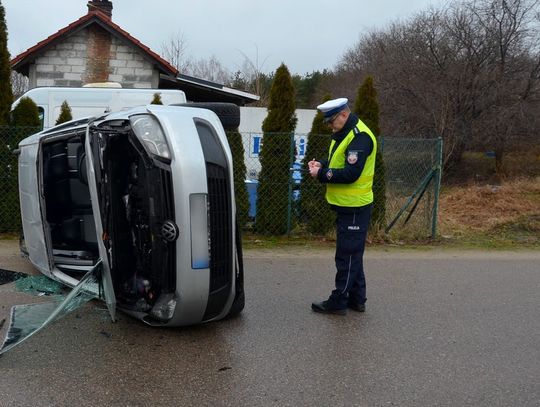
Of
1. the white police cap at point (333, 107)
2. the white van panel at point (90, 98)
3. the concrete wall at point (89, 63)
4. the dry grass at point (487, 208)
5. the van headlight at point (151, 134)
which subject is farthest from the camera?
the concrete wall at point (89, 63)

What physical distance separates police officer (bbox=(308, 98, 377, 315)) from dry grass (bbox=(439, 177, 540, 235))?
5.29 metres

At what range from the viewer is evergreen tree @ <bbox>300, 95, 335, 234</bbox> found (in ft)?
28.2

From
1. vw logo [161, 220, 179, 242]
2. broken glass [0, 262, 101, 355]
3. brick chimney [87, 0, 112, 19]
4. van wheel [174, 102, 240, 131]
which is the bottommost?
broken glass [0, 262, 101, 355]

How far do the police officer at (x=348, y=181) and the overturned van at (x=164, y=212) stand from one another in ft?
3.08

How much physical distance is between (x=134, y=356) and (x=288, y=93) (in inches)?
231

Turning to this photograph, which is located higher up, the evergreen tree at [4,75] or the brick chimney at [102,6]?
the brick chimney at [102,6]

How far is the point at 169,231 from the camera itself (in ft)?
12.2

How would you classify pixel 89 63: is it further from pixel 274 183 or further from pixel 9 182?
pixel 274 183

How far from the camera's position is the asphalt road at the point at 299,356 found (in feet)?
10.9

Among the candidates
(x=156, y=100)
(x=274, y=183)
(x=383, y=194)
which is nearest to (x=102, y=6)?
(x=156, y=100)

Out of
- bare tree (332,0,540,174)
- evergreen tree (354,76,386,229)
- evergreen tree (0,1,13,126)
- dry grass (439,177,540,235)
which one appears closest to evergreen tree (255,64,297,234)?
evergreen tree (354,76,386,229)

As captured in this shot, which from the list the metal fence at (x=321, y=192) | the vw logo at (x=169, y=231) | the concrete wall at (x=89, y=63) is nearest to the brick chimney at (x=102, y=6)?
the concrete wall at (x=89, y=63)

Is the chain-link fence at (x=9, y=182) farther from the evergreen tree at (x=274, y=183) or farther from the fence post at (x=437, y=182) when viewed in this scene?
the fence post at (x=437, y=182)

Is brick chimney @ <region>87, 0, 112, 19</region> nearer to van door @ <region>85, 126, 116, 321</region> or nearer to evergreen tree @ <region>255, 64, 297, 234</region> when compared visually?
evergreen tree @ <region>255, 64, 297, 234</region>
